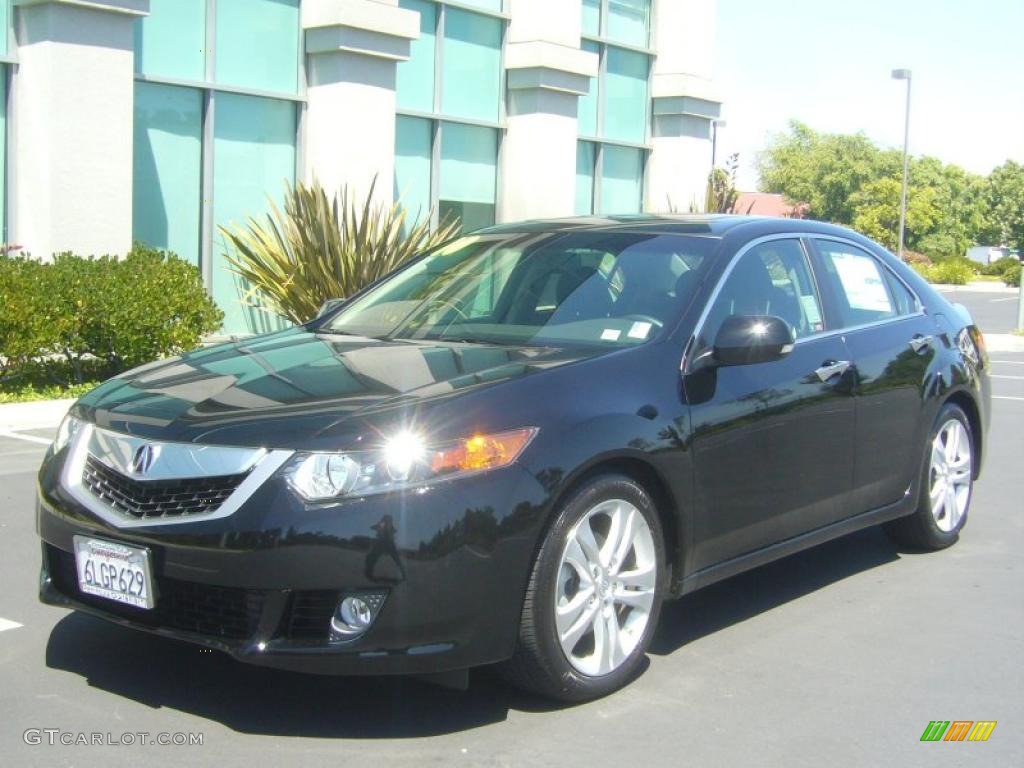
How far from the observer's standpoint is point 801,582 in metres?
6.63

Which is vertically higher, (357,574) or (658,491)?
(658,491)

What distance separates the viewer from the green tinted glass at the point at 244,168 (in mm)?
15648

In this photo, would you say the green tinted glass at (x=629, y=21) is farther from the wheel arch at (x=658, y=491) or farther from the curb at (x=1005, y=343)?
the wheel arch at (x=658, y=491)

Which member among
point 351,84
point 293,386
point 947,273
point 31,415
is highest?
point 351,84

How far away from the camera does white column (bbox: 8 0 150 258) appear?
13.3 m

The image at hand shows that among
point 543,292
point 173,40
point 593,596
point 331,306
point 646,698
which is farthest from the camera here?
point 173,40

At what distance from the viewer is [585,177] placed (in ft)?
72.0

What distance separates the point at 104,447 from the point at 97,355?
7.95m

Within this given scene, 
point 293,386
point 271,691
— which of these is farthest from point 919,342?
point 271,691

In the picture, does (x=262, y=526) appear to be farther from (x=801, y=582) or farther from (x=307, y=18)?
(x=307, y=18)

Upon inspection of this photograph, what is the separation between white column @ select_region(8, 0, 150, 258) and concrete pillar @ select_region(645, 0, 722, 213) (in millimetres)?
10986

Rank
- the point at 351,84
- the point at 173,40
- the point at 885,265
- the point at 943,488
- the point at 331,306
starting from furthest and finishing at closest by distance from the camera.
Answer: the point at 351,84
the point at 173,40
the point at 943,488
the point at 885,265
the point at 331,306

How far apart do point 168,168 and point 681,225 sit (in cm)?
1007

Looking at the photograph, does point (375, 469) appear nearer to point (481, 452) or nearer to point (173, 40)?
point (481, 452)
